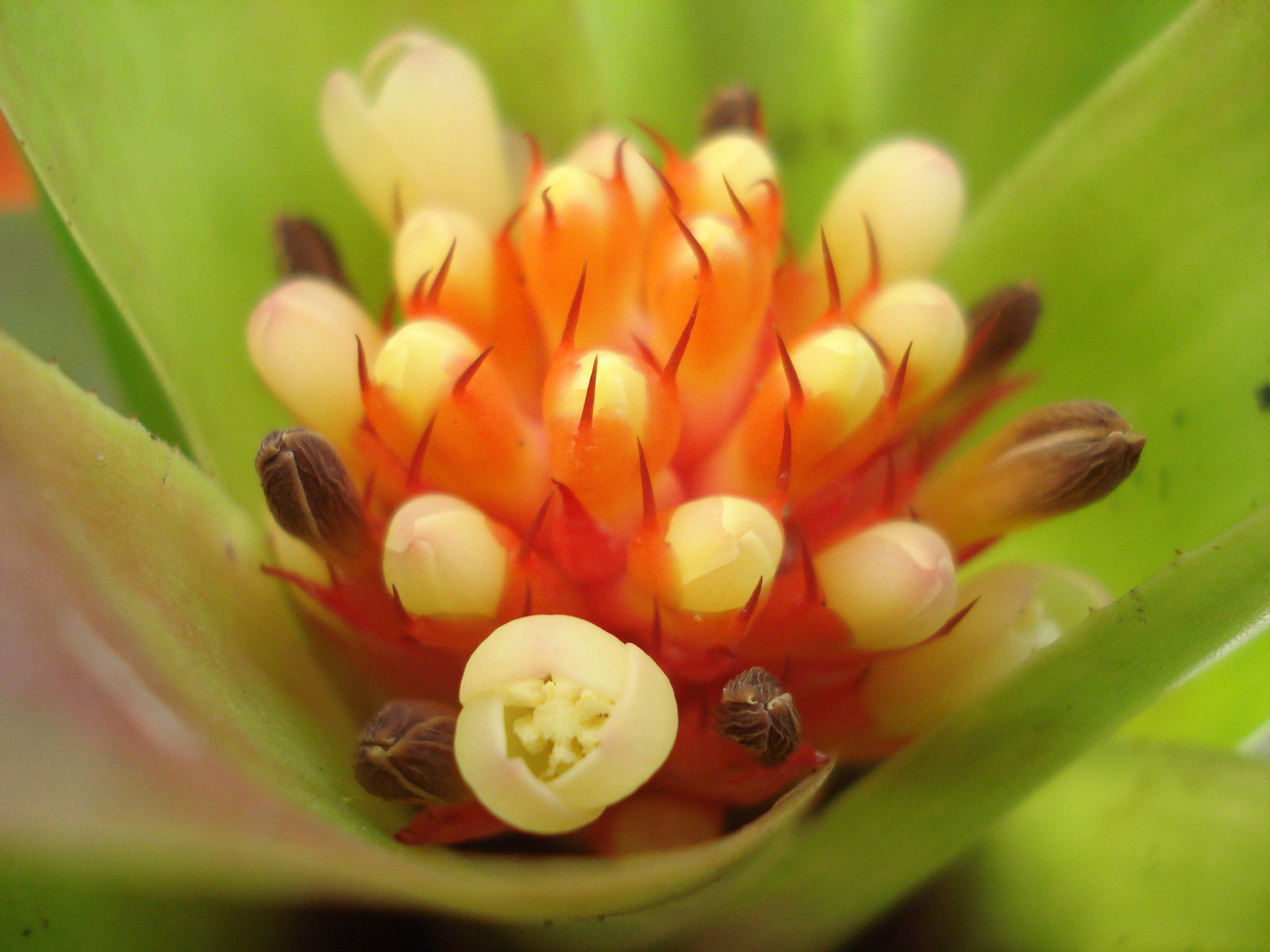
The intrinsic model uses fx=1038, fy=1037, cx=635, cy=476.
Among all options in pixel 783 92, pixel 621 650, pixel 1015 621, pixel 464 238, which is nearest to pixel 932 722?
pixel 1015 621

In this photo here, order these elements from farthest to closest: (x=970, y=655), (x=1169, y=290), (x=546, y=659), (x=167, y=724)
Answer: (x=1169, y=290) → (x=970, y=655) → (x=546, y=659) → (x=167, y=724)

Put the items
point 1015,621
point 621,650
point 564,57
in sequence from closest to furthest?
point 621,650 < point 1015,621 < point 564,57

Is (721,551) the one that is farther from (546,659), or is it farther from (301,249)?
(301,249)

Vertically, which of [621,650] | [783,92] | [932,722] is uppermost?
[783,92]

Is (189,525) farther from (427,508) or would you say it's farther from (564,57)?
(564,57)

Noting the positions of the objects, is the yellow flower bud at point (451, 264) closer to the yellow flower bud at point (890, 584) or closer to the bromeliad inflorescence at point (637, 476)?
the bromeliad inflorescence at point (637, 476)

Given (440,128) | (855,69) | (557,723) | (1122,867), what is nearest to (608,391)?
(557,723)
